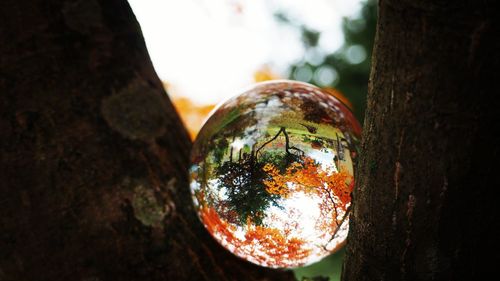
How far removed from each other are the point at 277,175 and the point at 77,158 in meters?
0.62

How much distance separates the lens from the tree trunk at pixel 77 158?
1.50 m

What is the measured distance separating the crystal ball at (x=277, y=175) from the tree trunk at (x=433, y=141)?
0.21 meters

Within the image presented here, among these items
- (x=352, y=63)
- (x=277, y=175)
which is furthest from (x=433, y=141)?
(x=352, y=63)

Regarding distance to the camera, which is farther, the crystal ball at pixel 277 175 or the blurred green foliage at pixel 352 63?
the blurred green foliage at pixel 352 63

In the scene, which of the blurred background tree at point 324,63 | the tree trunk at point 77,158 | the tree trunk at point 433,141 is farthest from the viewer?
the blurred background tree at point 324,63

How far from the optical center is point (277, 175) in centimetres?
152

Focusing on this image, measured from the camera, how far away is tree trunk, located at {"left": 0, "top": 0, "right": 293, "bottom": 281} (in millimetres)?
1503

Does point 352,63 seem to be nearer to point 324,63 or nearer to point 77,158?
point 324,63

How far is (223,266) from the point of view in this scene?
178 centimetres

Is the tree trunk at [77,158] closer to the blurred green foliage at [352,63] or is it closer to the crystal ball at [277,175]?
the crystal ball at [277,175]

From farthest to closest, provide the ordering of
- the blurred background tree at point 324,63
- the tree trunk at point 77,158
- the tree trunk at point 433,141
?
1. the blurred background tree at point 324,63
2. the tree trunk at point 77,158
3. the tree trunk at point 433,141

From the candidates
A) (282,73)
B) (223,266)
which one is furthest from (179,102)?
(223,266)

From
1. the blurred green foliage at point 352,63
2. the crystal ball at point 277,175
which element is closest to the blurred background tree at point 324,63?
the blurred green foliage at point 352,63

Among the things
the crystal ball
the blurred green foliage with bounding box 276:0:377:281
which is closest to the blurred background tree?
the blurred green foliage with bounding box 276:0:377:281
